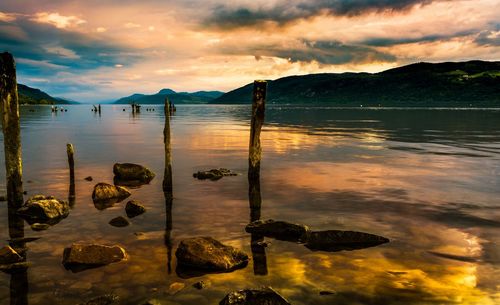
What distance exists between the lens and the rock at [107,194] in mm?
19670

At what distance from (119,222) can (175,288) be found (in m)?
6.29

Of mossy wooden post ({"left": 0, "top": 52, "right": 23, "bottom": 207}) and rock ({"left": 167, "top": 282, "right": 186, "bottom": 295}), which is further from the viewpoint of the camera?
mossy wooden post ({"left": 0, "top": 52, "right": 23, "bottom": 207})

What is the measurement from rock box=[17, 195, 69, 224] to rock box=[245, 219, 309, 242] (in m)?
7.90

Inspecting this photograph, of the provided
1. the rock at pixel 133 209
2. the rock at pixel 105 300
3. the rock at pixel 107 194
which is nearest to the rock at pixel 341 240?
the rock at pixel 105 300

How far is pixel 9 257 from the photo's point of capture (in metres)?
11.9

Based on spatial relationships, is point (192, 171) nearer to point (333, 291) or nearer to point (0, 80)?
point (0, 80)

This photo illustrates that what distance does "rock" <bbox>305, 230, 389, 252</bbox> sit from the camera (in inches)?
535

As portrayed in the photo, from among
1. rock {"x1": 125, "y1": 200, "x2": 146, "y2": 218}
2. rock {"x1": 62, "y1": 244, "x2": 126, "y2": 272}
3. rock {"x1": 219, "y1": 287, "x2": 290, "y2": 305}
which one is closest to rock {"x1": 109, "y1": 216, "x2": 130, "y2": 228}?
rock {"x1": 125, "y1": 200, "x2": 146, "y2": 218}

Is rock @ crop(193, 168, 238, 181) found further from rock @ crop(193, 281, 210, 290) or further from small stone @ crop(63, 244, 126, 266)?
rock @ crop(193, 281, 210, 290)

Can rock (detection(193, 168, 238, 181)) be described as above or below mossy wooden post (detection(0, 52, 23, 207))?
below

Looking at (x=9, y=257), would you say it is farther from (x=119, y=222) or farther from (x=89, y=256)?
(x=119, y=222)

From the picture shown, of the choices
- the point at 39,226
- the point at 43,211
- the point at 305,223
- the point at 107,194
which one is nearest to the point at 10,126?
the point at 43,211

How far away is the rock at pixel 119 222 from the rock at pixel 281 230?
187 inches

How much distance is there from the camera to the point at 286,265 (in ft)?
39.6
